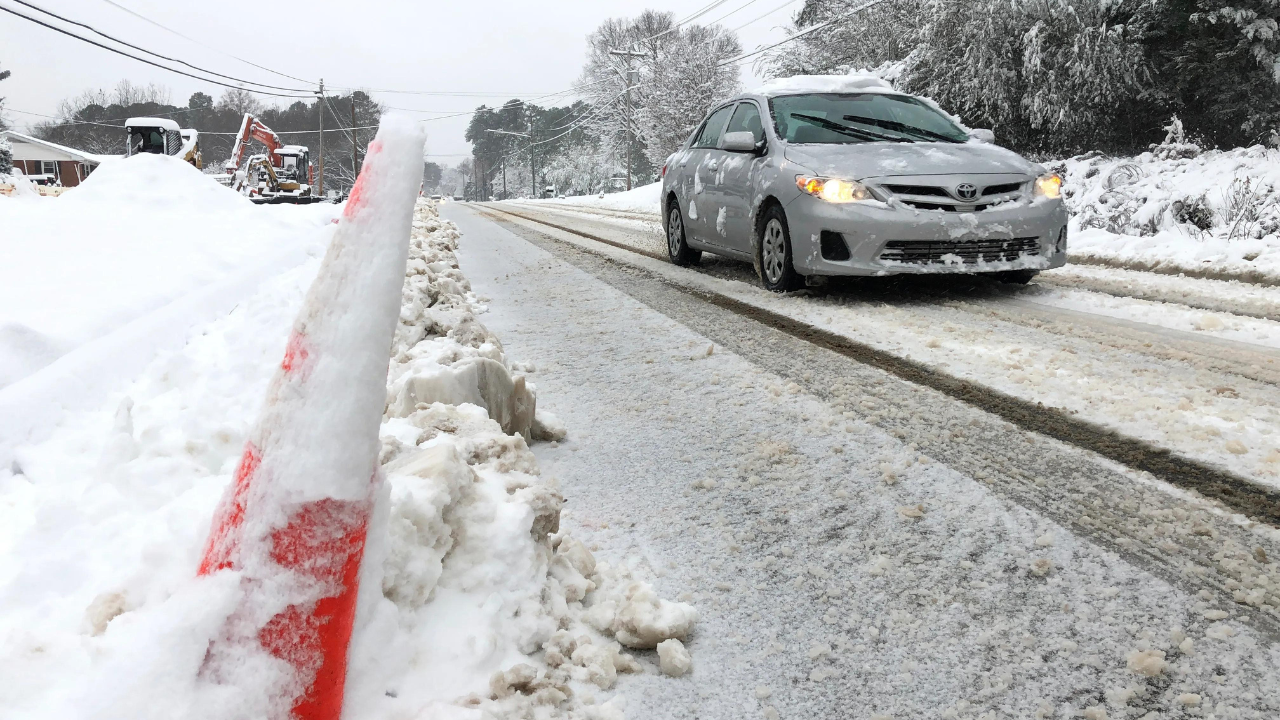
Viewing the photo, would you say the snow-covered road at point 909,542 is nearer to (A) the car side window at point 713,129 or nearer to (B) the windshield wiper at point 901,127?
(B) the windshield wiper at point 901,127

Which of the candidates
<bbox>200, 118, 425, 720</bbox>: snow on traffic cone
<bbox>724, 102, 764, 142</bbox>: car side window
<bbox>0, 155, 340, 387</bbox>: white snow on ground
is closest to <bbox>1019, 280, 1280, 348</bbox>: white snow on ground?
<bbox>724, 102, 764, 142</bbox>: car side window

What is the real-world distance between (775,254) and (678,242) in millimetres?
2093

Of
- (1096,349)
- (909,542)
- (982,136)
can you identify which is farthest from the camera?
(982,136)

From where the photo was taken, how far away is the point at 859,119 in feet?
20.0

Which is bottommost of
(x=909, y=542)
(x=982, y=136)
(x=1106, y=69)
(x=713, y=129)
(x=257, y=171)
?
(x=909, y=542)

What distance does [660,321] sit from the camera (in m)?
4.81

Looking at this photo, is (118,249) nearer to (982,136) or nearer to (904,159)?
(904,159)

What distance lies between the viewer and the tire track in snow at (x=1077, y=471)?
68.6 inches

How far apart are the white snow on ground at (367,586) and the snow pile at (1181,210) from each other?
18.8 feet

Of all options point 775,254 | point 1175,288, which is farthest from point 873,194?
point 1175,288

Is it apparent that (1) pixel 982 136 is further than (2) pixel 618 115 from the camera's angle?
No

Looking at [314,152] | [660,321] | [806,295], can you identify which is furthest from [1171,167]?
[314,152]

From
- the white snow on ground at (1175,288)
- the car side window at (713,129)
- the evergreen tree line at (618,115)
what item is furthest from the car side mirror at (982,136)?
the evergreen tree line at (618,115)

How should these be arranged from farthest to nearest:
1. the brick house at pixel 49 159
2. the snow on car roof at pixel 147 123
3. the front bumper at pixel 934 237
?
the brick house at pixel 49 159, the snow on car roof at pixel 147 123, the front bumper at pixel 934 237
